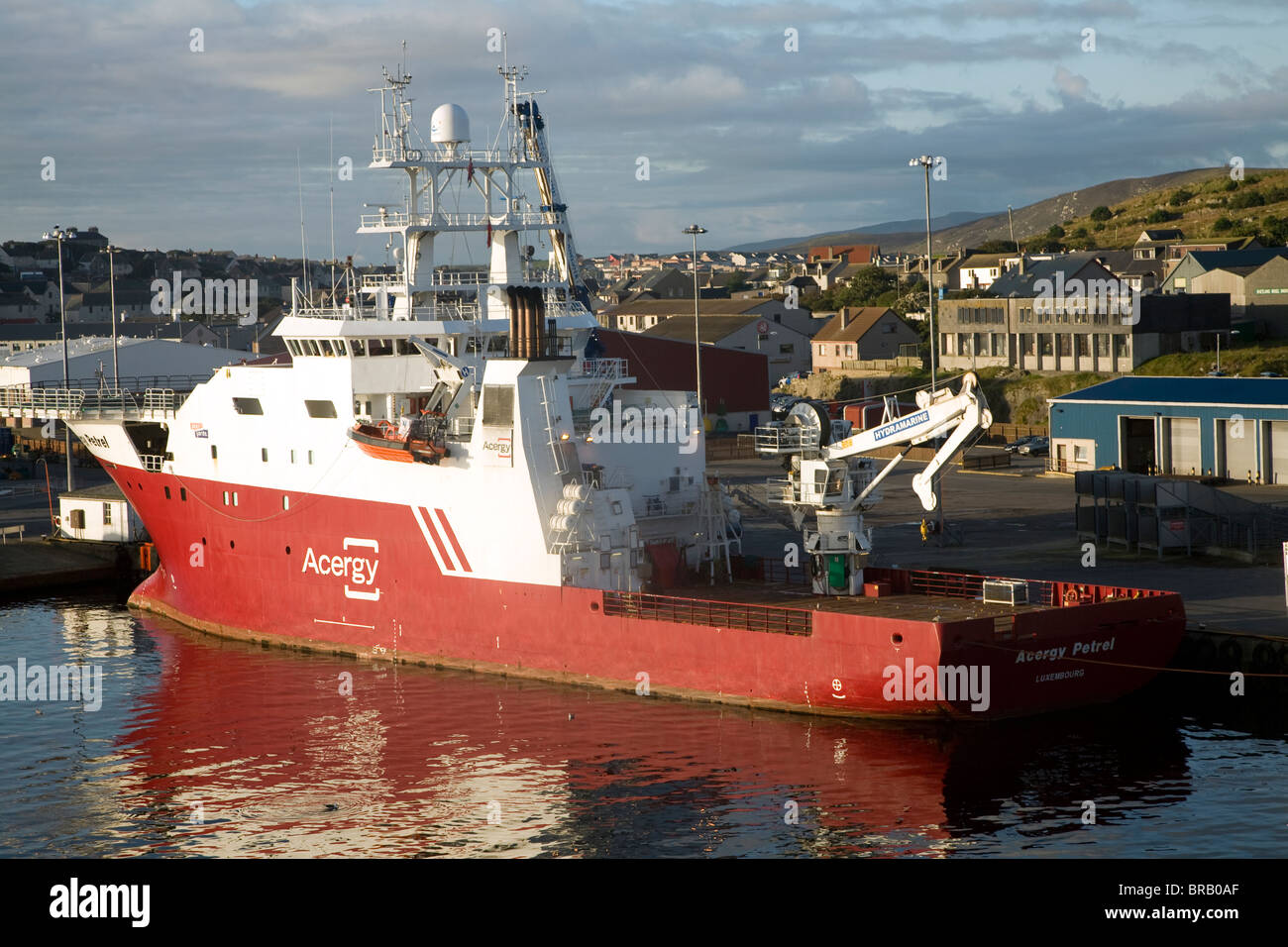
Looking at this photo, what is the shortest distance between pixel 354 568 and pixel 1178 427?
1262 inches

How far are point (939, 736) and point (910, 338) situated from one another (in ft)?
230

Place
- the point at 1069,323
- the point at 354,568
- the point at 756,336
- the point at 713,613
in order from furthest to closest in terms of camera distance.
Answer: the point at 756,336 → the point at 1069,323 → the point at 354,568 → the point at 713,613

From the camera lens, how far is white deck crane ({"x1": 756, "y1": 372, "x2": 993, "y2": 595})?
30.6m

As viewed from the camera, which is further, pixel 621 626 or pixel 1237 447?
pixel 1237 447

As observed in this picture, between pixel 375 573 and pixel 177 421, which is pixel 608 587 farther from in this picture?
pixel 177 421

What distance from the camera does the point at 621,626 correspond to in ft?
100

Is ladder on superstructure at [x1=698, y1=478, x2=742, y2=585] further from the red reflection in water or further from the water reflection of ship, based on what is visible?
the water reflection of ship

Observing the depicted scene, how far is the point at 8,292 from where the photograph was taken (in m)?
150

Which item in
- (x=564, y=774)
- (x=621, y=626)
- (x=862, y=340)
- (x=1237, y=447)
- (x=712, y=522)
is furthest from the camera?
(x=862, y=340)

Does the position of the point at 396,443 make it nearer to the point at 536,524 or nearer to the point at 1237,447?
the point at 536,524

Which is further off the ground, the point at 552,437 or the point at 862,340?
the point at 862,340

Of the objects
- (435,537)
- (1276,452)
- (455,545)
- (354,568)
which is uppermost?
(1276,452)
